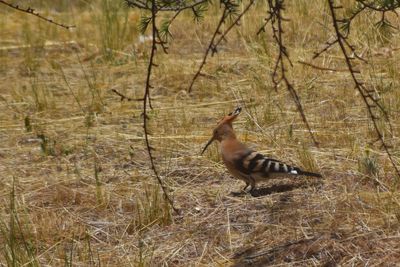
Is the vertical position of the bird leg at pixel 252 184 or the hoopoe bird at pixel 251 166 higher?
the hoopoe bird at pixel 251 166

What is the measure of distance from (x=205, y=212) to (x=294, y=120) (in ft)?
4.55

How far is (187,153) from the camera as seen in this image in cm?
480

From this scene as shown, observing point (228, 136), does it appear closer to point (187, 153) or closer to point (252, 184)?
point (252, 184)

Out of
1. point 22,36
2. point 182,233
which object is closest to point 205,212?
point 182,233

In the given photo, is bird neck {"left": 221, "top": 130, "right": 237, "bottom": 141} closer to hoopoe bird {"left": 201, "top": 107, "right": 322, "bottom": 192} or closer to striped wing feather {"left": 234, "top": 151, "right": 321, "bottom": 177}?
hoopoe bird {"left": 201, "top": 107, "right": 322, "bottom": 192}

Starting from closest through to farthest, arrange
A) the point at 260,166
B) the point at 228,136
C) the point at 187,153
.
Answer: the point at 260,166 → the point at 228,136 → the point at 187,153

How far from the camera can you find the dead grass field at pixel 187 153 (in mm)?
3578

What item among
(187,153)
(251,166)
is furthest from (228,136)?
(187,153)

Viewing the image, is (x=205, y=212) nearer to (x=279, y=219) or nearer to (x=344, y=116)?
(x=279, y=219)

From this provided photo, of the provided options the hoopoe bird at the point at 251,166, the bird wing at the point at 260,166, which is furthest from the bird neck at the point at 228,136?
the bird wing at the point at 260,166

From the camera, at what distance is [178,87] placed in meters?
6.30

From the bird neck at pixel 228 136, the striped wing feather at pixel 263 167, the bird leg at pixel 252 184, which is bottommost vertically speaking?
the bird leg at pixel 252 184

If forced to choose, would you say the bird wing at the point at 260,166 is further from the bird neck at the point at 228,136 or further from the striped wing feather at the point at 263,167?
the bird neck at the point at 228,136

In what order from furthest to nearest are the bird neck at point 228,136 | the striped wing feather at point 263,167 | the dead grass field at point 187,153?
the bird neck at point 228,136 < the striped wing feather at point 263,167 < the dead grass field at point 187,153
